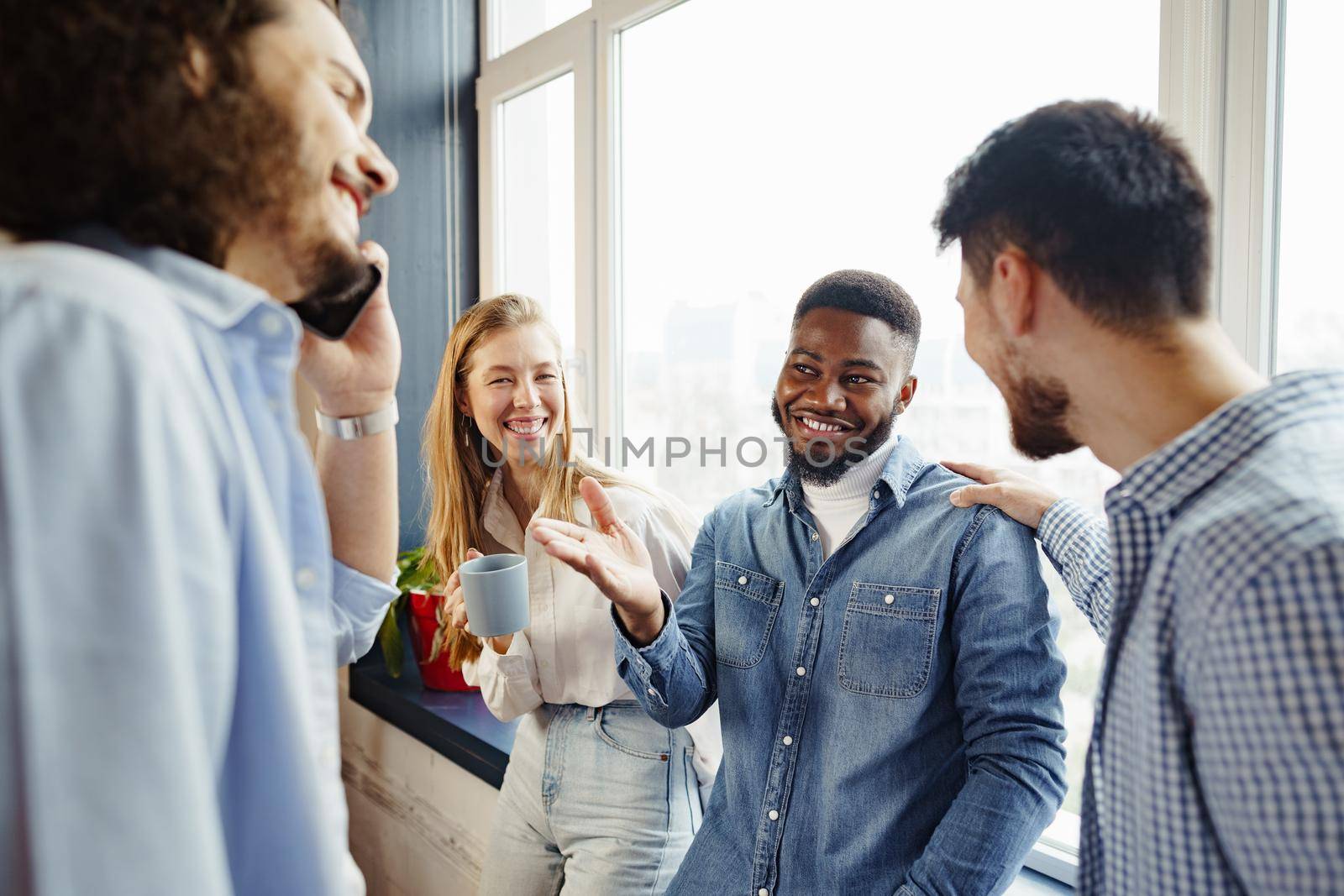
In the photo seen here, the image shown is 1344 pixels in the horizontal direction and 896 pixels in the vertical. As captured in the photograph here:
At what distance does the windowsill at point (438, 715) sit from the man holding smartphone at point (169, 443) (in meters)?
1.37

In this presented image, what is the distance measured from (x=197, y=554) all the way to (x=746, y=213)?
162 cm

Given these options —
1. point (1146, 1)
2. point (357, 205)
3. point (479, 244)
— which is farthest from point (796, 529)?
A: point (479, 244)

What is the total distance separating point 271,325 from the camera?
0.60m

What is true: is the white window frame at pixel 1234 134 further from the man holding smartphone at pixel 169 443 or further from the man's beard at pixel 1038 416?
the man holding smartphone at pixel 169 443

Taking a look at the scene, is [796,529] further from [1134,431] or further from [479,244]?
[479,244]

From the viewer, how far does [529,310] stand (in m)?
1.73

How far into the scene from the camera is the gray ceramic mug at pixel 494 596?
48.4 inches

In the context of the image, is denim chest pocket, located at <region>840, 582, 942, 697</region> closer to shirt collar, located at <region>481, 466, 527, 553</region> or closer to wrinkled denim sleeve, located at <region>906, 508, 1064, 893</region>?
wrinkled denim sleeve, located at <region>906, 508, 1064, 893</region>

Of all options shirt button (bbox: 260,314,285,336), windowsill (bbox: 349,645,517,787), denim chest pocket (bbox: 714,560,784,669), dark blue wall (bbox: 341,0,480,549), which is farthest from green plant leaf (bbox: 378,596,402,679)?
shirt button (bbox: 260,314,285,336)

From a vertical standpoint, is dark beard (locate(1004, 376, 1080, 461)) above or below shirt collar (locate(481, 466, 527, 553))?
above

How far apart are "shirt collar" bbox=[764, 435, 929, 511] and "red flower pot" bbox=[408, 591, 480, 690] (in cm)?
129

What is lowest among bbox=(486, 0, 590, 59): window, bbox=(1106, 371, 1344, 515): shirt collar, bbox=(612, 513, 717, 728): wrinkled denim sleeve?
bbox=(612, 513, 717, 728): wrinkled denim sleeve

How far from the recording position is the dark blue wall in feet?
8.38

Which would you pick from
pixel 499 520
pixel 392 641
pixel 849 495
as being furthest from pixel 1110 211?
pixel 392 641
